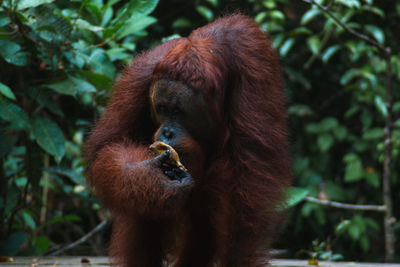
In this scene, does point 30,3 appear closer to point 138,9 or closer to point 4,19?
point 4,19

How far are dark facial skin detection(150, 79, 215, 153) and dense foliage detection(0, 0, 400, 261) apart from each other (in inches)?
31.5

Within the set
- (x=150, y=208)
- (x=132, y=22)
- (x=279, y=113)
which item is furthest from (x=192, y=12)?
(x=150, y=208)

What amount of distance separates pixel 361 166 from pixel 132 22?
8.21ft

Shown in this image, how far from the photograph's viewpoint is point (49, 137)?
2.99 metres

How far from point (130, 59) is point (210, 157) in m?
1.59

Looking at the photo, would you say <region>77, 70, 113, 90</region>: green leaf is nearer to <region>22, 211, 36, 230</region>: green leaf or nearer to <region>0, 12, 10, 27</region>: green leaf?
<region>0, 12, 10, 27</region>: green leaf

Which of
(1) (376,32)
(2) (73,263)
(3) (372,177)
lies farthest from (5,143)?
(3) (372,177)

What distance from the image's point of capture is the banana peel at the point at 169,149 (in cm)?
205

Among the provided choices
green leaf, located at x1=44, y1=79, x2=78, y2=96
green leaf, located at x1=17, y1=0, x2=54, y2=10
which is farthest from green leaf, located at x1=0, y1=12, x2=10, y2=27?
green leaf, located at x1=44, y1=79, x2=78, y2=96

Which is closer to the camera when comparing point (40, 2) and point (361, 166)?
point (40, 2)

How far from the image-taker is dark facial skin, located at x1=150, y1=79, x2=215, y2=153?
2180 millimetres

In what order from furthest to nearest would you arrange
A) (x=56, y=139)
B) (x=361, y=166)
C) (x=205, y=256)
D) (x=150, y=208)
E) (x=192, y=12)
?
(x=192, y=12)
(x=361, y=166)
(x=56, y=139)
(x=205, y=256)
(x=150, y=208)

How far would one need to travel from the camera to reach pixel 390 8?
5.09 meters

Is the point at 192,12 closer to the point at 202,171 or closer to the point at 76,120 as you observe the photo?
the point at 76,120
